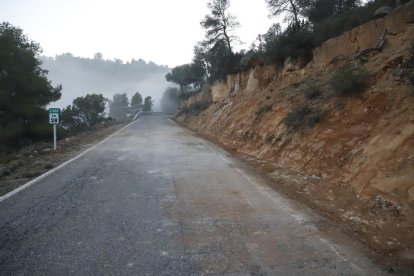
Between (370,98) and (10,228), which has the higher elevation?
(370,98)

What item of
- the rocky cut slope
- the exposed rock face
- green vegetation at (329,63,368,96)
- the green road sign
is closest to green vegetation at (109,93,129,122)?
the green road sign

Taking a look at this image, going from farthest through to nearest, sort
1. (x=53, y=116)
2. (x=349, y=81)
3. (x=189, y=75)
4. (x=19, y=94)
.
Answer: (x=189, y=75) < (x=19, y=94) < (x=53, y=116) < (x=349, y=81)

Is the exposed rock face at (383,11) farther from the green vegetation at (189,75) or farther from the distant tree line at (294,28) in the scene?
the green vegetation at (189,75)

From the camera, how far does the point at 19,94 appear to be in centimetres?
2453

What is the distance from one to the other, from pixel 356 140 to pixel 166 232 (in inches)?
212

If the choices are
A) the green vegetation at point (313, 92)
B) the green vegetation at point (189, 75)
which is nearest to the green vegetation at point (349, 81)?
the green vegetation at point (313, 92)

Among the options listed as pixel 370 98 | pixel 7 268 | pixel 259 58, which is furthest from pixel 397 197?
pixel 259 58

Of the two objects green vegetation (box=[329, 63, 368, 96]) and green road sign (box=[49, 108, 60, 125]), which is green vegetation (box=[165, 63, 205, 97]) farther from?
green vegetation (box=[329, 63, 368, 96])

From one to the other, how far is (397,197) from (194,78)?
62352mm

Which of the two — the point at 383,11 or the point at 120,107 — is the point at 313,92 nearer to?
the point at 383,11

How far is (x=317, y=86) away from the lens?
11.9m

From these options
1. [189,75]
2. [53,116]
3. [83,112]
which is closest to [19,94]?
[53,116]

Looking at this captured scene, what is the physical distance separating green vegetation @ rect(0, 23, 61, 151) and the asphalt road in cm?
1930

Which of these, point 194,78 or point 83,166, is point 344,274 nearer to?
point 83,166
